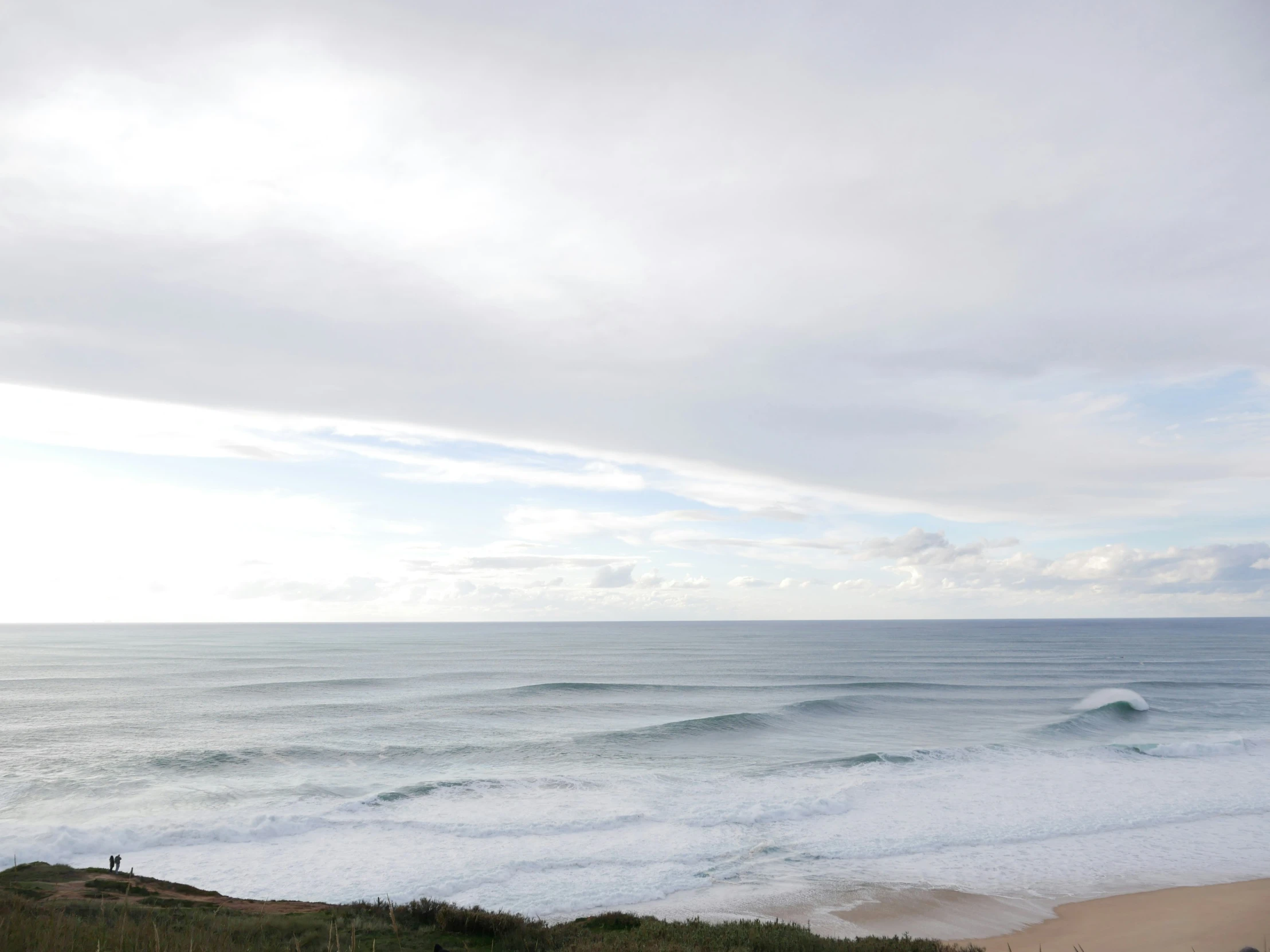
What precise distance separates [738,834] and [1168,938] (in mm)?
9921

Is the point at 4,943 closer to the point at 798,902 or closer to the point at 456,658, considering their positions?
the point at 798,902

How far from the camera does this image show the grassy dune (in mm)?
9148

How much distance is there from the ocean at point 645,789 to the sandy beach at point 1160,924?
66 cm

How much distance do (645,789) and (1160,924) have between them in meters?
15.0

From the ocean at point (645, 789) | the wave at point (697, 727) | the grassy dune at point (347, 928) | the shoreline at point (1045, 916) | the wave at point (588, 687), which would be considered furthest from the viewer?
the wave at point (588, 687)

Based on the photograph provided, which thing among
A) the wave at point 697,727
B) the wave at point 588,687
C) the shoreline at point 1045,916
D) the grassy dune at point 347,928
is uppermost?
the grassy dune at point 347,928

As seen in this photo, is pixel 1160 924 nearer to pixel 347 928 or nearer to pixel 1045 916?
pixel 1045 916

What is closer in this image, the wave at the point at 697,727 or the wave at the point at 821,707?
the wave at the point at 697,727

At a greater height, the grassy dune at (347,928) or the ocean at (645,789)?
the grassy dune at (347,928)

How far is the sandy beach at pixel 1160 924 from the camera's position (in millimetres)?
13805

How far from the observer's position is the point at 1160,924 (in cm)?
1502

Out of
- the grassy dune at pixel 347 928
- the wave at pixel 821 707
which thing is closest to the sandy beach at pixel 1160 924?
the grassy dune at pixel 347 928

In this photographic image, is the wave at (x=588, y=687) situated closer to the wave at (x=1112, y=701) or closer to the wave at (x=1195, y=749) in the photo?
the wave at (x=1112, y=701)

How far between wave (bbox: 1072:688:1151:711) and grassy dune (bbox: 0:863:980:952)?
4374 centimetres
